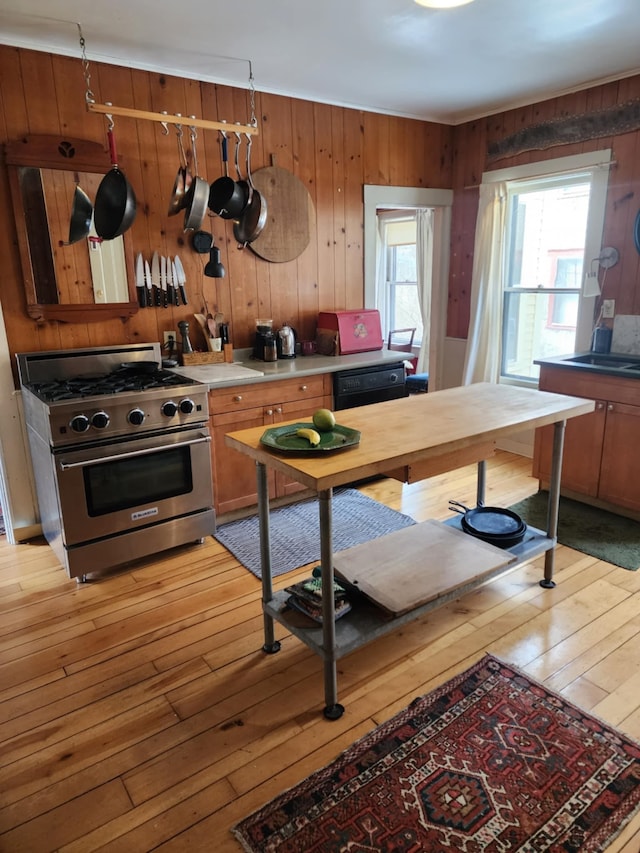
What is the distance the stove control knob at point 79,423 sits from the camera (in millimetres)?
2549

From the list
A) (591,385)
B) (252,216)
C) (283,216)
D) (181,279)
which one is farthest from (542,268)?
(181,279)

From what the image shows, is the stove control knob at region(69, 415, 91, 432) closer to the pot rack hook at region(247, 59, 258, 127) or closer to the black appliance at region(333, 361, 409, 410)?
the black appliance at region(333, 361, 409, 410)

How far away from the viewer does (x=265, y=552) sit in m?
2.13

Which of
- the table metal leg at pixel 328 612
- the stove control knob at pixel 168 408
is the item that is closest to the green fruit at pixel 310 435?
the table metal leg at pixel 328 612

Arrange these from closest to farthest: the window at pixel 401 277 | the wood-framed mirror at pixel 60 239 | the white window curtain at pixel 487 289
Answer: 1. the wood-framed mirror at pixel 60 239
2. the white window curtain at pixel 487 289
3. the window at pixel 401 277

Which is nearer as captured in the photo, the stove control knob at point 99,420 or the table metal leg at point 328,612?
the table metal leg at point 328,612

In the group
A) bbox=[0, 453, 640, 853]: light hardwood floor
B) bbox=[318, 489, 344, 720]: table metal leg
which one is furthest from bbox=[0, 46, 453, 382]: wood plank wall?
bbox=[318, 489, 344, 720]: table metal leg

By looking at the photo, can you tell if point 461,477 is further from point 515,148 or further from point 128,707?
point 128,707

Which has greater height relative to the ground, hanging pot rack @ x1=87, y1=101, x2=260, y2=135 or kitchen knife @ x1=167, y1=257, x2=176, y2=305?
hanging pot rack @ x1=87, y1=101, x2=260, y2=135

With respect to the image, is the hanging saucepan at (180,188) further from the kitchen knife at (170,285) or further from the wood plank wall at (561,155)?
the wood plank wall at (561,155)

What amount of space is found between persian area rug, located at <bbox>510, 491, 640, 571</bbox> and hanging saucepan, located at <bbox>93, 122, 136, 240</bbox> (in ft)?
9.05

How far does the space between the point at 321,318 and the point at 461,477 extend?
1.52m

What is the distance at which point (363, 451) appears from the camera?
71.6 inches

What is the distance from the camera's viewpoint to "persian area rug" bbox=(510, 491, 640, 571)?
2.93 meters
